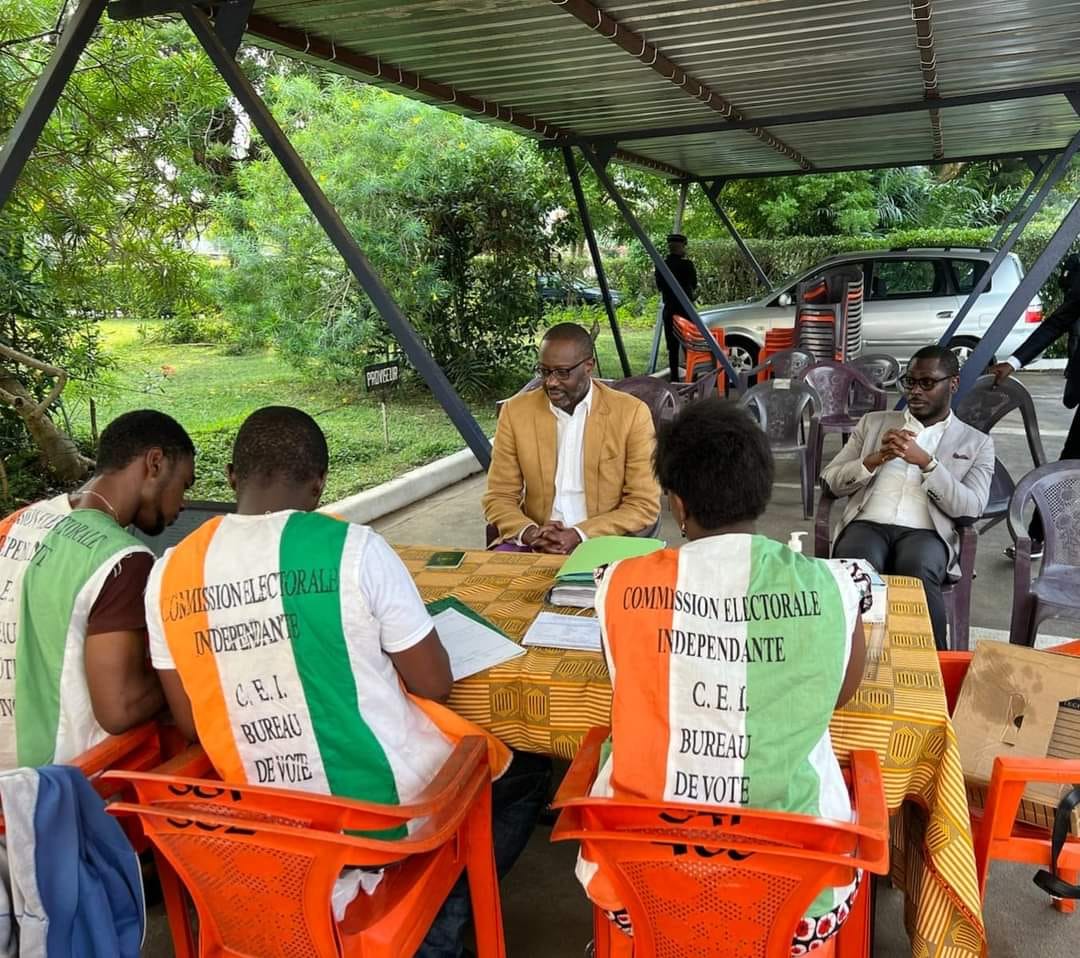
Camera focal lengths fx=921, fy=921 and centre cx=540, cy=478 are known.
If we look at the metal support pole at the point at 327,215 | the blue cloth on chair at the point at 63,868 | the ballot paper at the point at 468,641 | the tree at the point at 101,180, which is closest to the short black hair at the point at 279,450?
the ballot paper at the point at 468,641

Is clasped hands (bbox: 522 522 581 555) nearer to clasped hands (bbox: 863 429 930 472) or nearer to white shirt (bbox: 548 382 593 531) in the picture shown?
white shirt (bbox: 548 382 593 531)

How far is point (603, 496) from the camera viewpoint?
3.54 meters

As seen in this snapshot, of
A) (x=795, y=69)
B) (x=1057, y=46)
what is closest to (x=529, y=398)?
(x=795, y=69)

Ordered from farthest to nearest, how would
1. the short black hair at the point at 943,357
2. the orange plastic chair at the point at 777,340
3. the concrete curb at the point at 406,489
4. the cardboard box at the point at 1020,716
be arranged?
the orange plastic chair at the point at 777,340 → the concrete curb at the point at 406,489 → the short black hair at the point at 943,357 → the cardboard box at the point at 1020,716

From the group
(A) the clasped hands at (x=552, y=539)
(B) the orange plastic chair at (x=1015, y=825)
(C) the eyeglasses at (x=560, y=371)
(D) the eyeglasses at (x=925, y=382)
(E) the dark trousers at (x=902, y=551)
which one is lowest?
(B) the orange plastic chair at (x=1015, y=825)

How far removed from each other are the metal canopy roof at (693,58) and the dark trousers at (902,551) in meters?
2.44

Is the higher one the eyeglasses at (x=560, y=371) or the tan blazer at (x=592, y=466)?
the eyeglasses at (x=560, y=371)

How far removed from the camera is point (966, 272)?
1127cm

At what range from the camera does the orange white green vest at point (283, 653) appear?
166cm

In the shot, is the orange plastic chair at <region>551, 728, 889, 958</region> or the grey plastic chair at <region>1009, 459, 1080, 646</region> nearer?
the orange plastic chair at <region>551, 728, 889, 958</region>

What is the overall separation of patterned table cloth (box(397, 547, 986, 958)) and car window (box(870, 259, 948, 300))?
995cm

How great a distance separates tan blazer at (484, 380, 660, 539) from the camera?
3490 mm

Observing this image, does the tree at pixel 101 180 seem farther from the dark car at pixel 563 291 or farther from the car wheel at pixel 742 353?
the car wheel at pixel 742 353

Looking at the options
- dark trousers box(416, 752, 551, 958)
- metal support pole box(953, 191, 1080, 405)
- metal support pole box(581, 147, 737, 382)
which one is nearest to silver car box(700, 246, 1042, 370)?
metal support pole box(581, 147, 737, 382)
